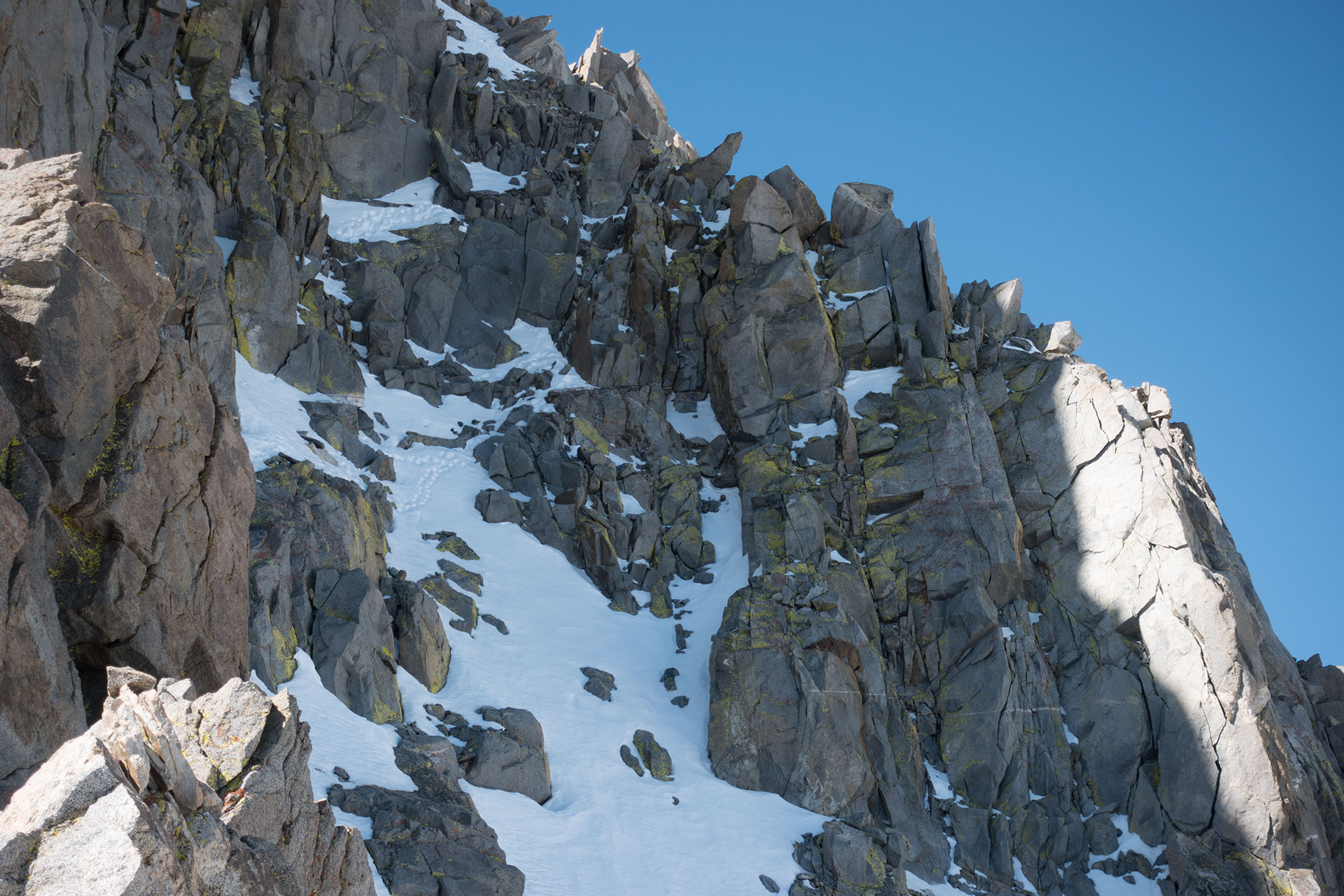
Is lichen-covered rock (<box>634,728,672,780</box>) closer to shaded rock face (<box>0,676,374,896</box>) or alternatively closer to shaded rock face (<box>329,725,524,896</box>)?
shaded rock face (<box>329,725,524,896</box>)

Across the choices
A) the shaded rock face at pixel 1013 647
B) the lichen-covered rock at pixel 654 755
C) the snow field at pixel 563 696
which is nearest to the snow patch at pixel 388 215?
the snow field at pixel 563 696

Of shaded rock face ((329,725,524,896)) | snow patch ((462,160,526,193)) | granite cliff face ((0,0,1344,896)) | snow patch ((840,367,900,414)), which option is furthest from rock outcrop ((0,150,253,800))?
snow patch ((462,160,526,193))

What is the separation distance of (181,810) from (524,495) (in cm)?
3201

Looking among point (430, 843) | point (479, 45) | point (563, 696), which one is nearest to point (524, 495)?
point (563, 696)

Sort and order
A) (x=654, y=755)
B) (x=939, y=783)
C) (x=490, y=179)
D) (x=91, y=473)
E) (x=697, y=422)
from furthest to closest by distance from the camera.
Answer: (x=490, y=179) < (x=697, y=422) < (x=939, y=783) < (x=654, y=755) < (x=91, y=473)

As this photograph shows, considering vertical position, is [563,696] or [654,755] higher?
[563,696]

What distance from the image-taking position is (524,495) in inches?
1596

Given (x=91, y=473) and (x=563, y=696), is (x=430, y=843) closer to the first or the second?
(x=91, y=473)

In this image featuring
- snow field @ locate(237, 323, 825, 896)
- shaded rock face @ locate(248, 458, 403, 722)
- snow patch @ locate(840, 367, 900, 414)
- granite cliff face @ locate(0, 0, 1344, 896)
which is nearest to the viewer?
granite cliff face @ locate(0, 0, 1344, 896)

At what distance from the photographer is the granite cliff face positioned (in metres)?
13.9

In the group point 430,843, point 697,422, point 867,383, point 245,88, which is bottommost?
point 430,843

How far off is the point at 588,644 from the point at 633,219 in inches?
1083

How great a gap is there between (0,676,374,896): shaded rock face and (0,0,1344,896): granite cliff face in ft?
0.16

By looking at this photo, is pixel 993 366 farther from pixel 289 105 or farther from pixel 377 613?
pixel 289 105
